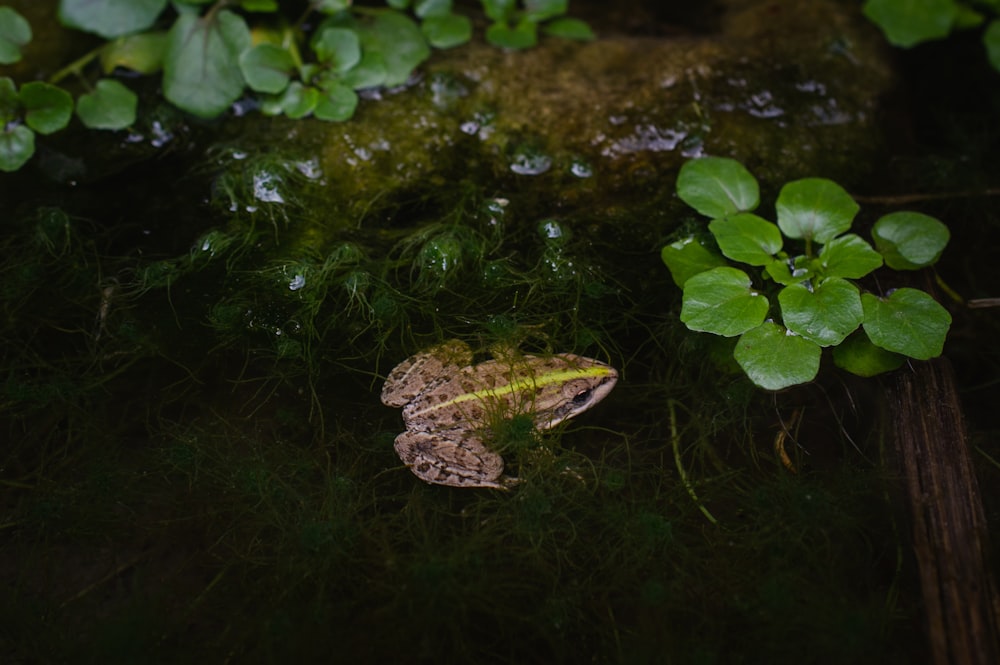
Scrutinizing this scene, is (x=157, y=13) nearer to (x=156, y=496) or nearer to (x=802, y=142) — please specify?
(x=156, y=496)

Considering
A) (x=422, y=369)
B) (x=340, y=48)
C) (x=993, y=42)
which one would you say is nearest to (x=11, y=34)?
(x=340, y=48)

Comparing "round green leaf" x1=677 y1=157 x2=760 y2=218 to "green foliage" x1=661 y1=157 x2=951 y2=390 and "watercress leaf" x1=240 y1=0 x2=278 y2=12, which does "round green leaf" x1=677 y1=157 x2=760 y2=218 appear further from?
"watercress leaf" x1=240 y1=0 x2=278 y2=12

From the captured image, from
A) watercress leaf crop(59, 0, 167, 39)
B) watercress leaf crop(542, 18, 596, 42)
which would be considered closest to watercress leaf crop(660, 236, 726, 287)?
watercress leaf crop(542, 18, 596, 42)

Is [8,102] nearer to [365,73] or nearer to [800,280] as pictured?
[365,73]

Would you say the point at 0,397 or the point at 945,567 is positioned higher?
the point at 945,567

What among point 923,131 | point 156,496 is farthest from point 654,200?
point 156,496

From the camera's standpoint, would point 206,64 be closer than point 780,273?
No

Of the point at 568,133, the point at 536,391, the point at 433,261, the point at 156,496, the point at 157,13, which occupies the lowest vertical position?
the point at 156,496
